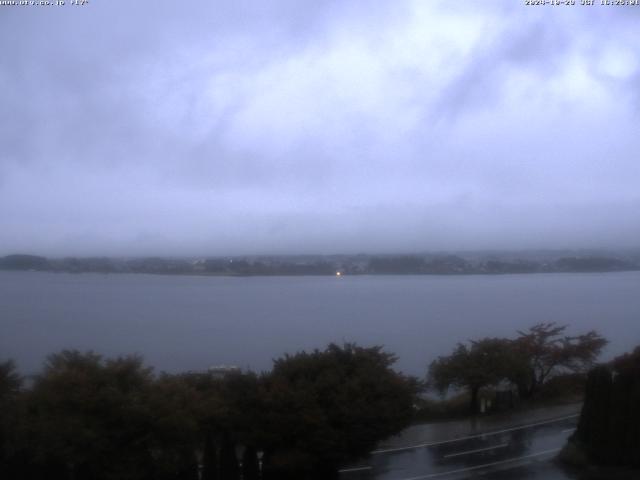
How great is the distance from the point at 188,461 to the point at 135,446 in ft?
3.60

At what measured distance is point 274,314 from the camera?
168 ft

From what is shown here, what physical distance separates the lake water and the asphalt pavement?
11453mm

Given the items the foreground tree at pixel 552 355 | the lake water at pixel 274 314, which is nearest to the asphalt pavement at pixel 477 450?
the foreground tree at pixel 552 355

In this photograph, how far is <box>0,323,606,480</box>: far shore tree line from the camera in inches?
484

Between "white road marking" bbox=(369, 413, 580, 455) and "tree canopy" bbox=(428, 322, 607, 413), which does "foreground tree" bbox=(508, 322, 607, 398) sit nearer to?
"tree canopy" bbox=(428, 322, 607, 413)

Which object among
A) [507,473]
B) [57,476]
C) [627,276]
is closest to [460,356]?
[507,473]

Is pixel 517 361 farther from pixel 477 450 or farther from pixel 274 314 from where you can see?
pixel 274 314

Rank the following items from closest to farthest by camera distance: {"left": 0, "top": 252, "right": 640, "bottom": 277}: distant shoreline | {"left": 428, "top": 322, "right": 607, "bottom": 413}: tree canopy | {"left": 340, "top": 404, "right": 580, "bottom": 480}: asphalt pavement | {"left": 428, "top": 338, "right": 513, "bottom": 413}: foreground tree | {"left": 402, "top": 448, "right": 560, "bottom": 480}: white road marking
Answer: {"left": 402, "top": 448, "right": 560, "bottom": 480}: white road marking, {"left": 340, "top": 404, "right": 580, "bottom": 480}: asphalt pavement, {"left": 428, "top": 338, "right": 513, "bottom": 413}: foreground tree, {"left": 428, "top": 322, "right": 607, "bottom": 413}: tree canopy, {"left": 0, "top": 252, "right": 640, "bottom": 277}: distant shoreline

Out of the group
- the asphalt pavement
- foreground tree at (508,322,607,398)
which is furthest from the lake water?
the asphalt pavement

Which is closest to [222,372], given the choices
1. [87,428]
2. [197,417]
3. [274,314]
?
[197,417]

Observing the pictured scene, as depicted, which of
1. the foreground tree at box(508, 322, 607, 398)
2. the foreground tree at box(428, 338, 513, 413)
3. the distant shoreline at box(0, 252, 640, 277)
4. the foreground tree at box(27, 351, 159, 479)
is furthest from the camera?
the distant shoreline at box(0, 252, 640, 277)

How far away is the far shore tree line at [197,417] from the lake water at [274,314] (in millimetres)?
15420

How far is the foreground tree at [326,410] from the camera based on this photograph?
13.9m

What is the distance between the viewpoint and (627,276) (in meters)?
74.2
